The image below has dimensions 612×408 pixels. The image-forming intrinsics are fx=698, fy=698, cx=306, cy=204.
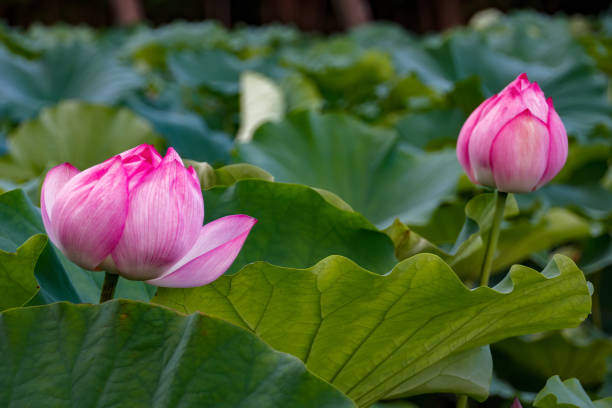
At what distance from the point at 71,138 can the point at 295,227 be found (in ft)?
3.00

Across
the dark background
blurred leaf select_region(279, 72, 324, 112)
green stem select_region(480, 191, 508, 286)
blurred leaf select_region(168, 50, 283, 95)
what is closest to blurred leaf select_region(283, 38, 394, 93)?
blurred leaf select_region(168, 50, 283, 95)

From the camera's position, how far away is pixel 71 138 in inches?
56.1

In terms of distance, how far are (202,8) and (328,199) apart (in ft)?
68.5

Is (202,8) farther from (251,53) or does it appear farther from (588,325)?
(588,325)

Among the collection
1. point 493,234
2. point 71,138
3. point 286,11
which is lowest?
point 286,11

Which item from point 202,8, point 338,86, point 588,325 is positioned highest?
point 338,86

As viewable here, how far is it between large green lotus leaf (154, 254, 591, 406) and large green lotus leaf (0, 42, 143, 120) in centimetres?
140

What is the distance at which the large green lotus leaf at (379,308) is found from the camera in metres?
0.51

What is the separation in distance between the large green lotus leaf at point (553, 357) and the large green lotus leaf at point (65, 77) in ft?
3.86

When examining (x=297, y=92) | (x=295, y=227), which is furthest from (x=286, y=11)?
(x=295, y=227)

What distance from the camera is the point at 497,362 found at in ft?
3.98

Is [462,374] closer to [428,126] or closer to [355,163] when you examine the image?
[355,163]

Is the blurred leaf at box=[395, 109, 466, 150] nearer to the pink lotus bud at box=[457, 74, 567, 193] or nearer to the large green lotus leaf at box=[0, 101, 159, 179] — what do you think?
the large green lotus leaf at box=[0, 101, 159, 179]

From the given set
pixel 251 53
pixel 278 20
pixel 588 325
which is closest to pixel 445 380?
pixel 588 325
